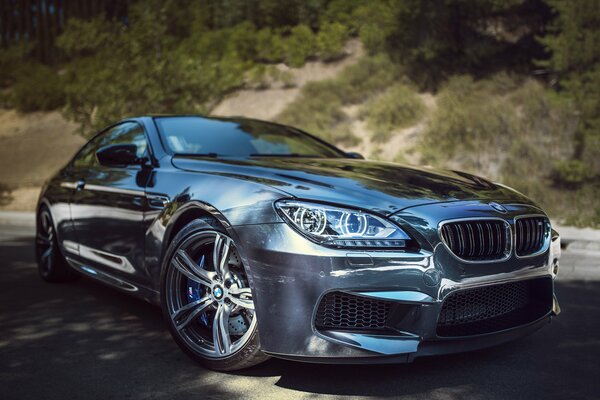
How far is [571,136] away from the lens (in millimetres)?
14898

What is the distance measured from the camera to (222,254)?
342 cm

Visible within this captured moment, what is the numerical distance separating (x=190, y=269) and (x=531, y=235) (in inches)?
72.4

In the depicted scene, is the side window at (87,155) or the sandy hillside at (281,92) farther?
the sandy hillside at (281,92)

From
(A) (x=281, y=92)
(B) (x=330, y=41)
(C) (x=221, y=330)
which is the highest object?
(B) (x=330, y=41)

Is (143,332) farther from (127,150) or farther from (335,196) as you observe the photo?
(335,196)

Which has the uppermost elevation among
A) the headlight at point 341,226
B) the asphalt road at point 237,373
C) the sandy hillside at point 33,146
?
the headlight at point 341,226

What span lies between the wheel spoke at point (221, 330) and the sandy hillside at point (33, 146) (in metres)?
18.5

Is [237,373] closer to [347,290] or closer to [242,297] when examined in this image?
[242,297]

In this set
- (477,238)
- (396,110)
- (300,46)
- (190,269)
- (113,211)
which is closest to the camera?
(477,238)

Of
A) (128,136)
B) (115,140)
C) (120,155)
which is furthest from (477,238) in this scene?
(115,140)

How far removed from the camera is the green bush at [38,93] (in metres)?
33.8

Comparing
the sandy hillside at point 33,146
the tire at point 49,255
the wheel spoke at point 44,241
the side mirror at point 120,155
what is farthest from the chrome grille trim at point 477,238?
the sandy hillside at point 33,146

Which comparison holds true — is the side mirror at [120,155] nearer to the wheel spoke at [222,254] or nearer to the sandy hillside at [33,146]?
the wheel spoke at [222,254]

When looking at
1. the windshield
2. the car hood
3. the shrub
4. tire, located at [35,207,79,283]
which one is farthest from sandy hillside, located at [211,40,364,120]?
the car hood
